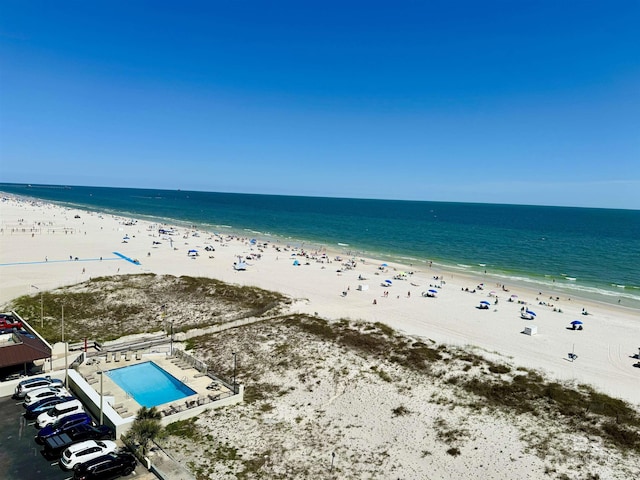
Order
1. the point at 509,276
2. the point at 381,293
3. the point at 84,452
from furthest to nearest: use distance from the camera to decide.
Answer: the point at 509,276 < the point at 381,293 < the point at 84,452

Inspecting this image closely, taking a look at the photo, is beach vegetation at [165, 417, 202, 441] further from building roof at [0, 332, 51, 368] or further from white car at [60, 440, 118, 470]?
building roof at [0, 332, 51, 368]

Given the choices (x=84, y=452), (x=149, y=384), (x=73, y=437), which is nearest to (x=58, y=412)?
(x=73, y=437)

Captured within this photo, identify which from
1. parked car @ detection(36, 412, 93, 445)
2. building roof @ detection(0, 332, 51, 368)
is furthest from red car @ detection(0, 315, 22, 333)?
parked car @ detection(36, 412, 93, 445)

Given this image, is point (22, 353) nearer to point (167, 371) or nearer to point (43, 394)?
point (43, 394)

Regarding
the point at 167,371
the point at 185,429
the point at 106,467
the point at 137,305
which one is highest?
the point at 106,467

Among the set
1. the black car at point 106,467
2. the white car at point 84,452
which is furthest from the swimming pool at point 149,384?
the black car at point 106,467
